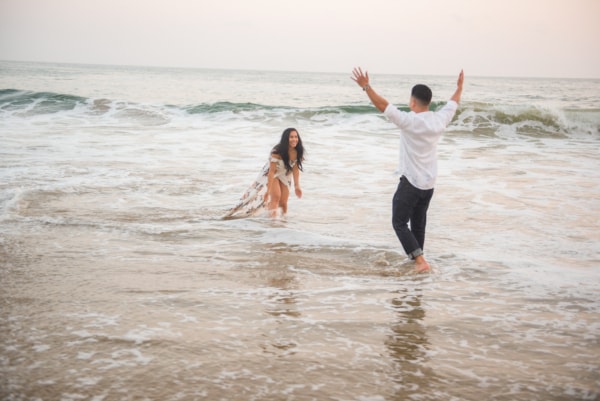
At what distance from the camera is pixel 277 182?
304 inches

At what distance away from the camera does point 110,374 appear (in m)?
2.98

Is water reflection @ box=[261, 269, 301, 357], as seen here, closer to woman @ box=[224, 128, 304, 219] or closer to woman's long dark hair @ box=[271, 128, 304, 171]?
Answer: woman @ box=[224, 128, 304, 219]

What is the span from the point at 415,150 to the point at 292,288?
1.67m

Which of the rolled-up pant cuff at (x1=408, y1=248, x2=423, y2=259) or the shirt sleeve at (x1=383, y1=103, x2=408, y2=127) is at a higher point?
the shirt sleeve at (x1=383, y1=103, x2=408, y2=127)

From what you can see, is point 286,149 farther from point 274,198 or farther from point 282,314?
point 282,314

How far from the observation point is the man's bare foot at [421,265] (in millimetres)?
5211

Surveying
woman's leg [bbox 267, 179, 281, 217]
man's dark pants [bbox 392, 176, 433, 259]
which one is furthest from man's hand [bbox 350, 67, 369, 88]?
woman's leg [bbox 267, 179, 281, 217]

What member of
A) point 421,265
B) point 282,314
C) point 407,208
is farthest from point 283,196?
point 282,314

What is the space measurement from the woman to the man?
2.54m

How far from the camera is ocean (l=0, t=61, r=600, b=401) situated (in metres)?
A: 3.04

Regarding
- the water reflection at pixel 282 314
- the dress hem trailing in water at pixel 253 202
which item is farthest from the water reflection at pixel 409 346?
the dress hem trailing in water at pixel 253 202

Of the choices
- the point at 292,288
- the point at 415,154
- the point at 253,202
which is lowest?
the point at 292,288

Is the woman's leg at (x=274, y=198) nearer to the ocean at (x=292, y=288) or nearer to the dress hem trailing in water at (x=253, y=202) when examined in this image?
the dress hem trailing in water at (x=253, y=202)

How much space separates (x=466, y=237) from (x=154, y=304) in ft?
13.0
